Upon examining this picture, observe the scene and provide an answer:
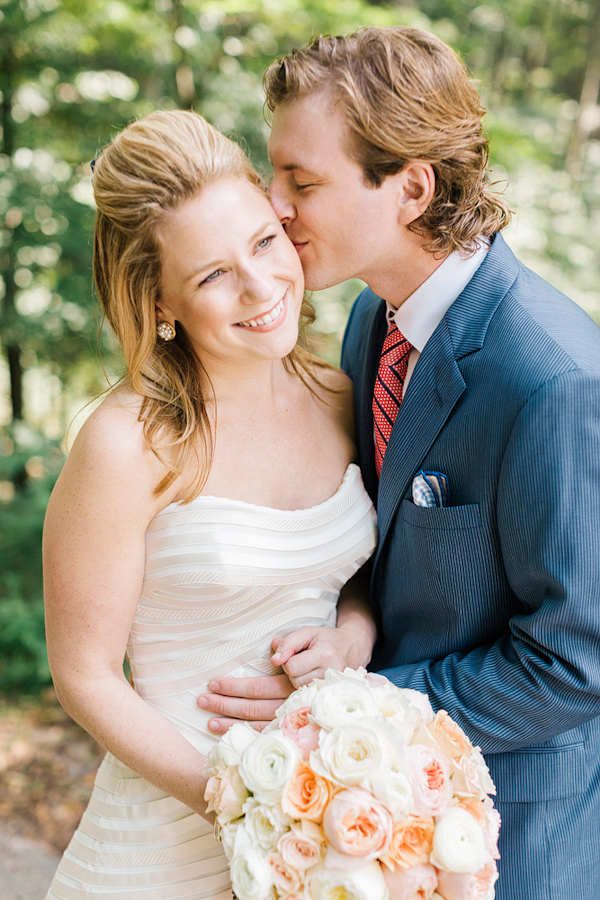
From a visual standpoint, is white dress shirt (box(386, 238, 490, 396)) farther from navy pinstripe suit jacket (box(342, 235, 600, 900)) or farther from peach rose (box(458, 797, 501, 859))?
peach rose (box(458, 797, 501, 859))

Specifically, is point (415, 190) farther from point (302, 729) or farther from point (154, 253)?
point (302, 729)

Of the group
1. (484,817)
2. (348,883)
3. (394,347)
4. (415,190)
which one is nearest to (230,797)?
(348,883)

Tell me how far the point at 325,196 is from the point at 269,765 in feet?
4.92

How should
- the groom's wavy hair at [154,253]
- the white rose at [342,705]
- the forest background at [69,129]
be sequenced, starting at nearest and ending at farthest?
the white rose at [342,705]
the groom's wavy hair at [154,253]
the forest background at [69,129]

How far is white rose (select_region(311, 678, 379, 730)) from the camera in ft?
4.56

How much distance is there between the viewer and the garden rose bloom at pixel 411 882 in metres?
1.31

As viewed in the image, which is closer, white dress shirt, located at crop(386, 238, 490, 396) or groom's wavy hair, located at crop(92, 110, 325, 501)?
groom's wavy hair, located at crop(92, 110, 325, 501)

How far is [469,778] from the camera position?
1410mm

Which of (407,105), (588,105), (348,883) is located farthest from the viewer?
(588,105)

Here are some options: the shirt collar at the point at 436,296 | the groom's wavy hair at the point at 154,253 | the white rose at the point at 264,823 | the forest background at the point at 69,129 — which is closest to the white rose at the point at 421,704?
the white rose at the point at 264,823

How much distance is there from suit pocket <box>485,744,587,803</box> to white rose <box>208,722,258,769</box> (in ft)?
2.44

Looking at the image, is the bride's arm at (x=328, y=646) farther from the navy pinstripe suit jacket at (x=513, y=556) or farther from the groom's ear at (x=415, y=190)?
the groom's ear at (x=415, y=190)

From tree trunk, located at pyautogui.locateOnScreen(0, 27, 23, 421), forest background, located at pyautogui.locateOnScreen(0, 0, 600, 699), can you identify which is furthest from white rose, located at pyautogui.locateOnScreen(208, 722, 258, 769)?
tree trunk, located at pyautogui.locateOnScreen(0, 27, 23, 421)

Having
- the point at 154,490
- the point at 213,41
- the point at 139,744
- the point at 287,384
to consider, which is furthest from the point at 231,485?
the point at 213,41
